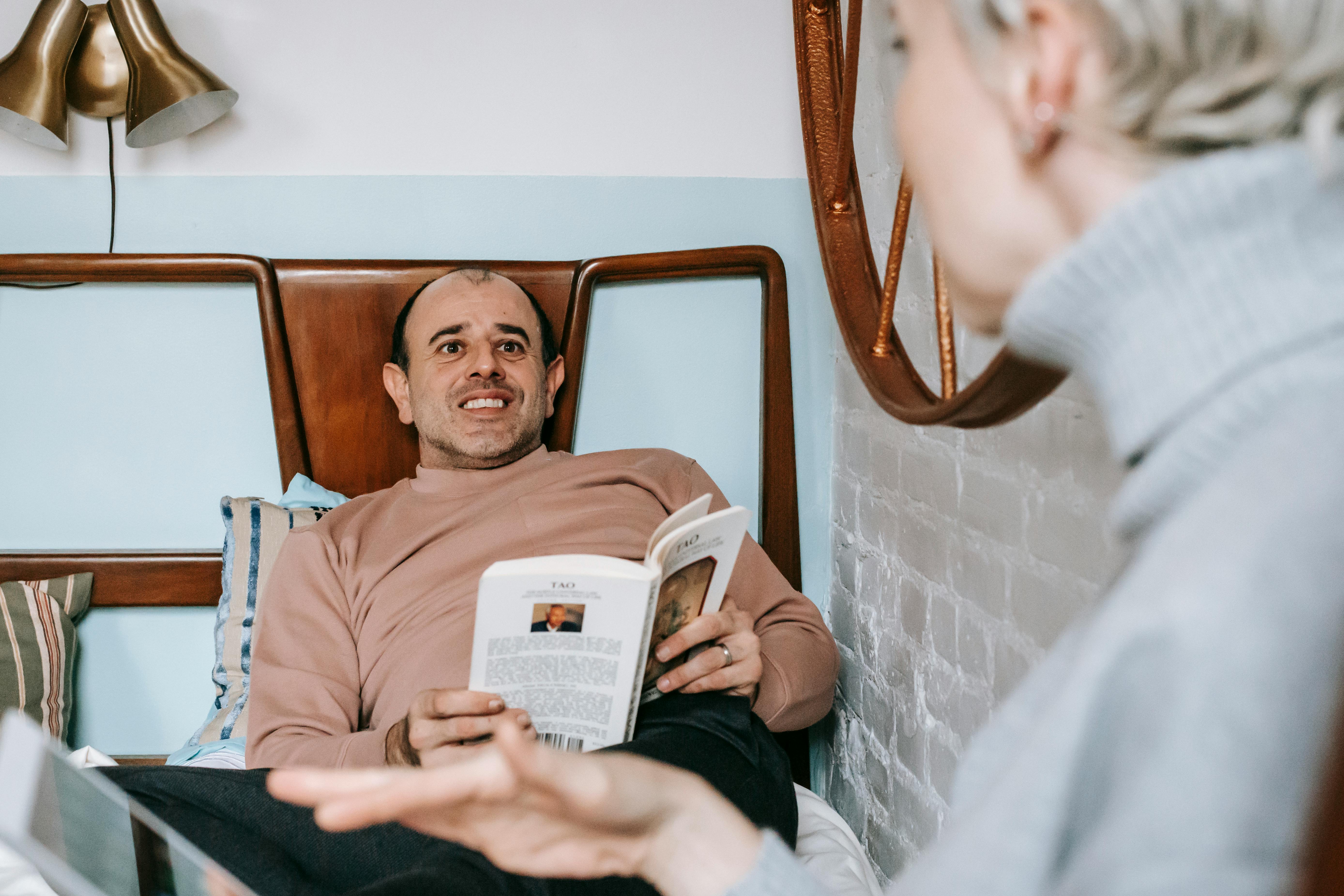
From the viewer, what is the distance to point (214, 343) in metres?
1.69

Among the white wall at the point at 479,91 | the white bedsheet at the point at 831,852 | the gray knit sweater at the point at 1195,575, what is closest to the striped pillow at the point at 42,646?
the white wall at the point at 479,91

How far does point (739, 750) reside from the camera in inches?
45.6

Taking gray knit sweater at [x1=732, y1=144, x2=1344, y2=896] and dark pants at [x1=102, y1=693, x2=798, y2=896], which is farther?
dark pants at [x1=102, y1=693, x2=798, y2=896]

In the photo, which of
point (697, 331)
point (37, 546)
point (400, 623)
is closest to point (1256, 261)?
point (400, 623)

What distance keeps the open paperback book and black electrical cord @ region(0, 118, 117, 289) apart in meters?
1.15

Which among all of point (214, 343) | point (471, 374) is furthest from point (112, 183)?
point (471, 374)

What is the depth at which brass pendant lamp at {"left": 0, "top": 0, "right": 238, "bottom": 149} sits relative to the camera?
148cm

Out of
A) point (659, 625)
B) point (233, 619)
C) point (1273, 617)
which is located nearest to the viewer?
point (1273, 617)

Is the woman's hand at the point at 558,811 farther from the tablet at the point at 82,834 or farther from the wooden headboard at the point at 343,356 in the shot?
the wooden headboard at the point at 343,356

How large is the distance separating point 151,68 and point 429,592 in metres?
0.93

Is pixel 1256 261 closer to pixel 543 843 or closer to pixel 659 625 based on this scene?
pixel 543 843

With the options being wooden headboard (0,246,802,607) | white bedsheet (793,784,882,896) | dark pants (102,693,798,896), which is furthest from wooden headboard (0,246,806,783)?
dark pants (102,693,798,896)

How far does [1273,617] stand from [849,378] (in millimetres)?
1416

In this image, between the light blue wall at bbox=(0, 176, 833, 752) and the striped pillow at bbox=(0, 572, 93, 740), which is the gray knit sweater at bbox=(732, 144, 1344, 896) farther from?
the striped pillow at bbox=(0, 572, 93, 740)
